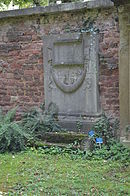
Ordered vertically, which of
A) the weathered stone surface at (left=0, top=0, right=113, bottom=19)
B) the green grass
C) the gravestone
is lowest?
the green grass

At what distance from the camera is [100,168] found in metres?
4.39

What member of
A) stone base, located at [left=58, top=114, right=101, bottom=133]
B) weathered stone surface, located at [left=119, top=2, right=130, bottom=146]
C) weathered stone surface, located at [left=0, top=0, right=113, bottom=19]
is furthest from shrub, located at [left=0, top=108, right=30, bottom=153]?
weathered stone surface, located at [left=0, top=0, right=113, bottom=19]

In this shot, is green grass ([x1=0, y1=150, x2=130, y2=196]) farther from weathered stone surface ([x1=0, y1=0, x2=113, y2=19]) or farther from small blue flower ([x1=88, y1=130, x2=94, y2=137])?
weathered stone surface ([x1=0, y1=0, x2=113, y2=19])

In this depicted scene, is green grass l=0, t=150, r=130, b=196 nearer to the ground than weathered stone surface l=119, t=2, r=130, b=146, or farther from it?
nearer to the ground

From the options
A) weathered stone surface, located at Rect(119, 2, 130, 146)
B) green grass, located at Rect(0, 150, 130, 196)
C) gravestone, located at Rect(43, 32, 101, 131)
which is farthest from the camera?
gravestone, located at Rect(43, 32, 101, 131)

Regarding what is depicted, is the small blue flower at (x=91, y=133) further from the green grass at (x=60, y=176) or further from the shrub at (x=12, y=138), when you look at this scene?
the shrub at (x=12, y=138)

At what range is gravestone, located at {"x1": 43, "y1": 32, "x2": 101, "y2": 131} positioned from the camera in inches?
226

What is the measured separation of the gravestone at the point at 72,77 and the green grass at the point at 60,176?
1.20 m

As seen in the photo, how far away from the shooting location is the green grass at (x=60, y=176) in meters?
3.61

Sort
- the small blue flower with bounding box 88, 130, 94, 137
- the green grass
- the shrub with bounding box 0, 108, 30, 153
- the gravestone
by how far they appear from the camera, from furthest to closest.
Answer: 1. the gravestone
2. the small blue flower with bounding box 88, 130, 94, 137
3. the shrub with bounding box 0, 108, 30, 153
4. the green grass

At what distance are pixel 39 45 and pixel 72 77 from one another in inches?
39.2

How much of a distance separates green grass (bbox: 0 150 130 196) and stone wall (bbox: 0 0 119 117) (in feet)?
5.02

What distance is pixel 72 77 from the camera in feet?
19.6

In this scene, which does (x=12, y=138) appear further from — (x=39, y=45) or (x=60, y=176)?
(x=39, y=45)
